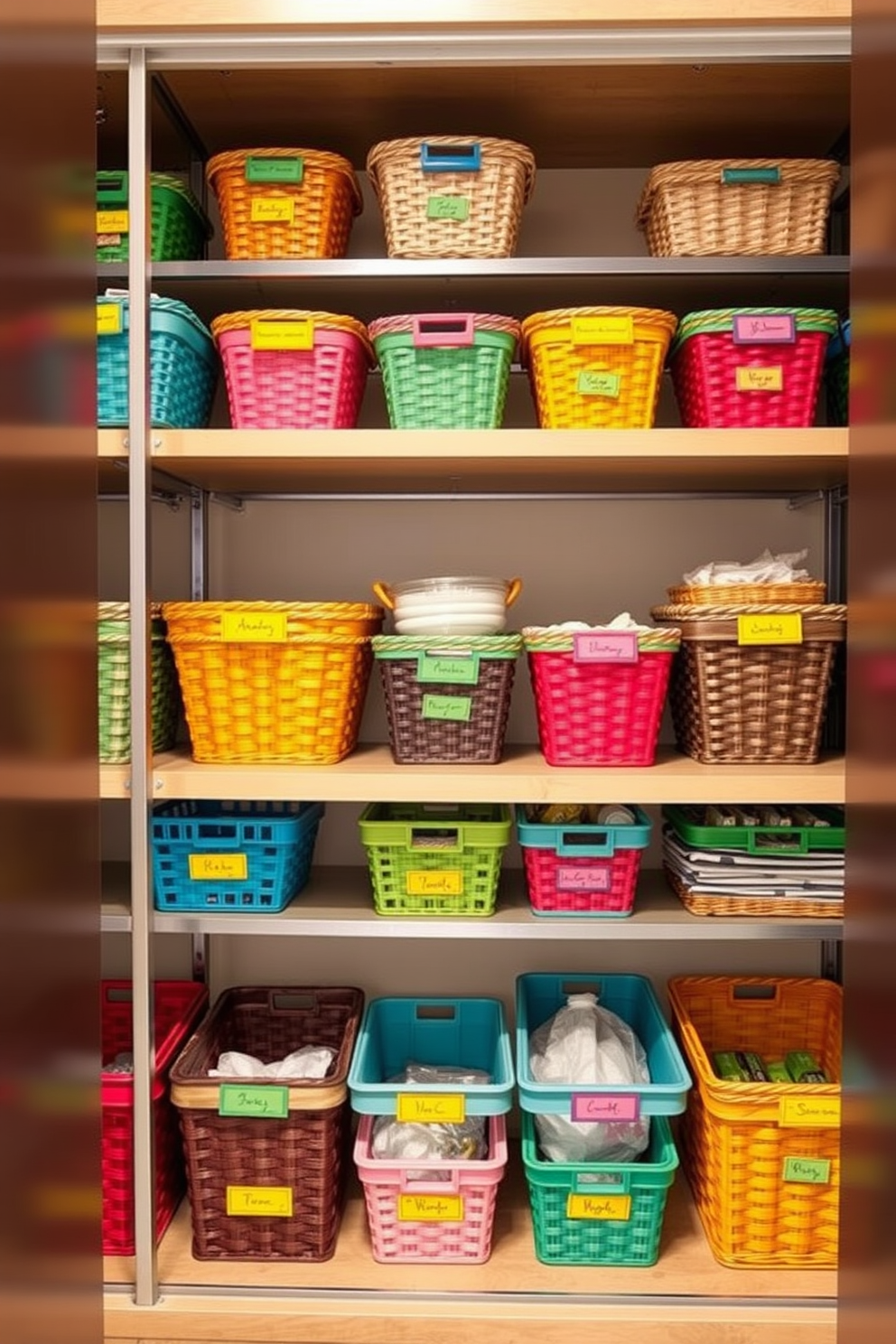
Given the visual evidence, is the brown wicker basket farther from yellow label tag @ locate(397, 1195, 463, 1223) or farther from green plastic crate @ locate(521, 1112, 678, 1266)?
green plastic crate @ locate(521, 1112, 678, 1266)

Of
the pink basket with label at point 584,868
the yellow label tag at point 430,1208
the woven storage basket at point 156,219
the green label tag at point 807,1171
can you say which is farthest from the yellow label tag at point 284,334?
the green label tag at point 807,1171

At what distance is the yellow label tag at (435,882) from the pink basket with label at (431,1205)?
14.0 inches

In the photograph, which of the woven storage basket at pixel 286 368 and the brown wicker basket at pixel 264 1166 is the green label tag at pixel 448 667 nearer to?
the woven storage basket at pixel 286 368

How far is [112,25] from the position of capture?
4.73 feet

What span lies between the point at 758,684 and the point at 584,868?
1.21 feet

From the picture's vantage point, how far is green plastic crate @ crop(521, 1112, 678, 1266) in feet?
4.87

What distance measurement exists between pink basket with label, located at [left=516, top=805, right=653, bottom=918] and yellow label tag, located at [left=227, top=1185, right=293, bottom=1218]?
542 millimetres

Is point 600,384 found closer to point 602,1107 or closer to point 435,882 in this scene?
point 435,882

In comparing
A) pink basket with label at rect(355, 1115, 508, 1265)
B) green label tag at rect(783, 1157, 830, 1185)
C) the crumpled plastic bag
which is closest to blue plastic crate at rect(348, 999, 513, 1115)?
the crumpled plastic bag

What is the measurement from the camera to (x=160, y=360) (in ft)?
5.08

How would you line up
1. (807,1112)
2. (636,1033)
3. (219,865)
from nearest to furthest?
(807,1112), (219,865), (636,1033)

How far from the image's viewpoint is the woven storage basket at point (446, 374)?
61.2 inches

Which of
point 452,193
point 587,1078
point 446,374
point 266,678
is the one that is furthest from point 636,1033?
point 452,193

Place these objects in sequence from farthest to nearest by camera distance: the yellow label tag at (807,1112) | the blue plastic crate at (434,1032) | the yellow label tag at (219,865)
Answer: the blue plastic crate at (434,1032) < the yellow label tag at (219,865) < the yellow label tag at (807,1112)
